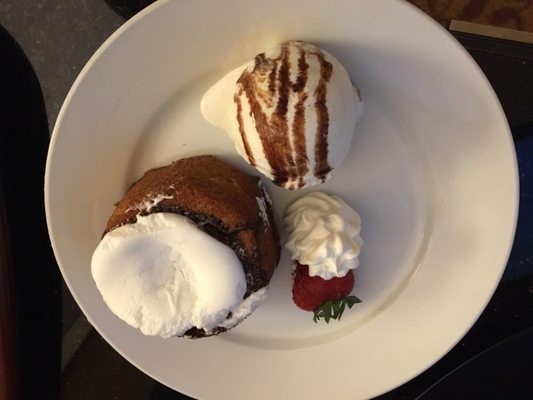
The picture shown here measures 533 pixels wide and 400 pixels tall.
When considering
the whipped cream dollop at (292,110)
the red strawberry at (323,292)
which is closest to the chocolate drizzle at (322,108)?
the whipped cream dollop at (292,110)

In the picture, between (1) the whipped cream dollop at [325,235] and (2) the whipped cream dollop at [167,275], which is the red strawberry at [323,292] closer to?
(1) the whipped cream dollop at [325,235]

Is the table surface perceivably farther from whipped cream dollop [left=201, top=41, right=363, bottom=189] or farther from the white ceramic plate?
whipped cream dollop [left=201, top=41, right=363, bottom=189]

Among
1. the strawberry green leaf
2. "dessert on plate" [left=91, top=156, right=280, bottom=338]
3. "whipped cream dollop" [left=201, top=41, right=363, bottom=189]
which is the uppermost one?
"whipped cream dollop" [left=201, top=41, right=363, bottom=189]

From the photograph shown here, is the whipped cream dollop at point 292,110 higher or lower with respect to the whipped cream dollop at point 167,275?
higher

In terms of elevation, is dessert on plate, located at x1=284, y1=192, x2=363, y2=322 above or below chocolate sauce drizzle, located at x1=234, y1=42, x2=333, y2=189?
below

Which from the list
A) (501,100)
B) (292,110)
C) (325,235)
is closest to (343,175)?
(325,235)

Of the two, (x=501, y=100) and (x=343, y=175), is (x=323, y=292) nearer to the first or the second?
(x=343, y=175)

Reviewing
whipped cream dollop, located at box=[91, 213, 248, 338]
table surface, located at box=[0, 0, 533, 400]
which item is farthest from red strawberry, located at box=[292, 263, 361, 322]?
table surface, located at box=[0, 0, 533, 400]

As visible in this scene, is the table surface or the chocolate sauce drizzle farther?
the table surface
